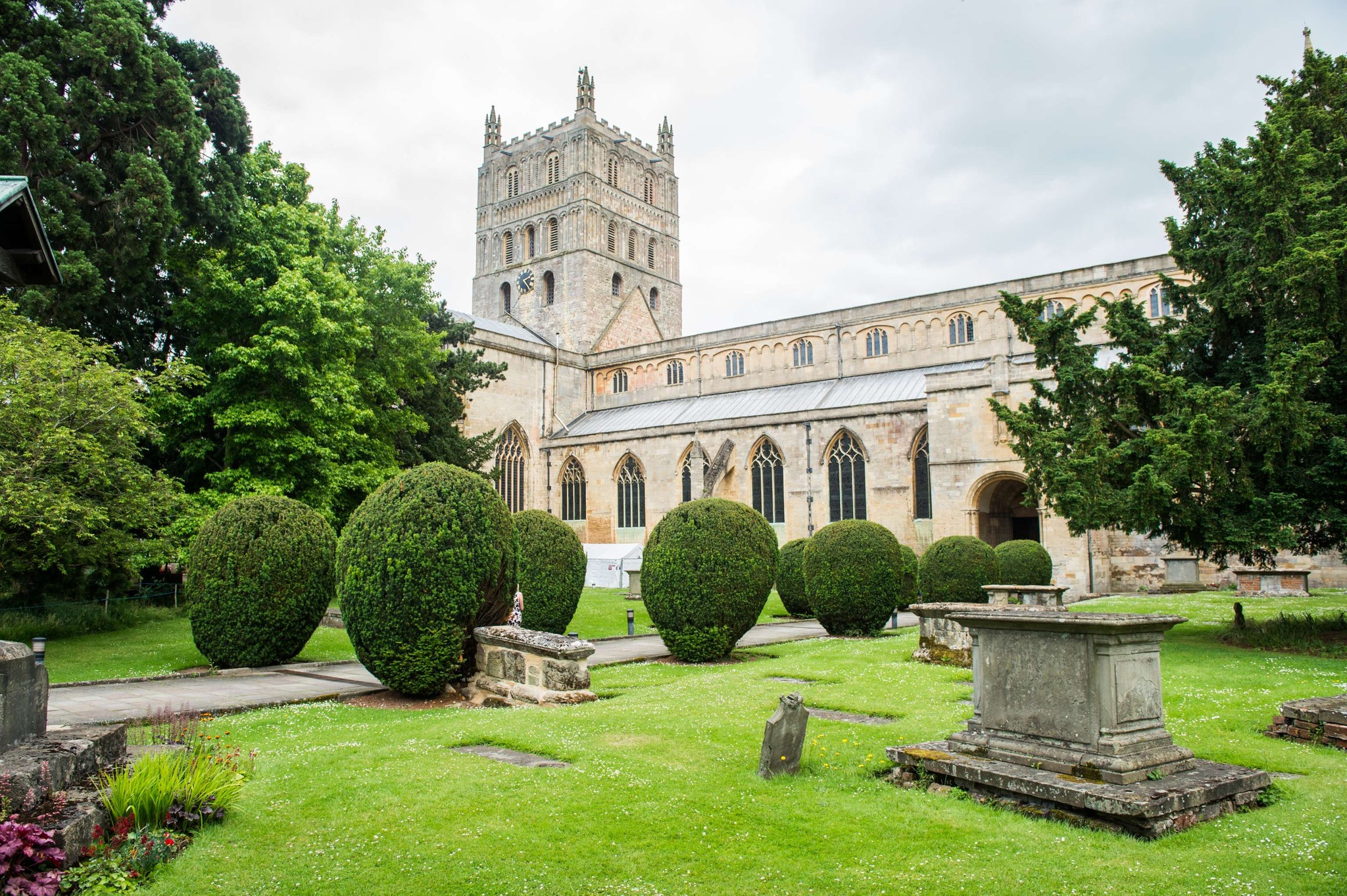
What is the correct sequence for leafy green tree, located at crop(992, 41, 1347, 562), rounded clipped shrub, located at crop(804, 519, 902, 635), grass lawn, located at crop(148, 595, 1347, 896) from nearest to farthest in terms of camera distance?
grass lawn, located at crop(148, 595, 1347, 896) < leafy green tree, located at crop(992, 41, 1347, 562) < rounded clipped shrub, located at crop(804, 519, 902, 635)

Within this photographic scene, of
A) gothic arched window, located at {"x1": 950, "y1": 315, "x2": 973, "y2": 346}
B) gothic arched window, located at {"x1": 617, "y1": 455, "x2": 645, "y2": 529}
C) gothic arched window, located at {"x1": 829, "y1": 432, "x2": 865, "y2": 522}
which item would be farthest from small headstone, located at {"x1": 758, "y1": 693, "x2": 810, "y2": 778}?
gothic arched window, located at {"x1": 950, "y1": 315, "x2": 973, "y2": 346}

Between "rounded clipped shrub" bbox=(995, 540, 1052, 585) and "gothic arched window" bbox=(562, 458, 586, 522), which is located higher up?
"gothic arched window" bbox=(562, 458, 586, 522)

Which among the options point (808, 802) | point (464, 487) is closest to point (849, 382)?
point (464, 487)

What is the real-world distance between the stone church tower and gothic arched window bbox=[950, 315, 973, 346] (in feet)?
67.0

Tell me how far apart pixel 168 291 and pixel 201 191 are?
3.20 meters

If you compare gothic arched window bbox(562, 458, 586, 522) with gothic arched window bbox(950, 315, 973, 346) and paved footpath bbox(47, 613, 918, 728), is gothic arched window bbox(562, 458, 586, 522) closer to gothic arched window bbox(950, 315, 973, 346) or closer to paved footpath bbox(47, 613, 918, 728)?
gothic arched window bbox(950, 315, 973, 346)

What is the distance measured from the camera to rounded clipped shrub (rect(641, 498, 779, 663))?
43.4ft

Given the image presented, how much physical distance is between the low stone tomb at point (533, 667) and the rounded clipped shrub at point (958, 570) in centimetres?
1178

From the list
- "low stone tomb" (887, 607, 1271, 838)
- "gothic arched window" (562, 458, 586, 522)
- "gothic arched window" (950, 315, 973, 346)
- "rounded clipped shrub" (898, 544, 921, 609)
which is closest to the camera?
"low stone tomb" (887, 607, 1271, 838)

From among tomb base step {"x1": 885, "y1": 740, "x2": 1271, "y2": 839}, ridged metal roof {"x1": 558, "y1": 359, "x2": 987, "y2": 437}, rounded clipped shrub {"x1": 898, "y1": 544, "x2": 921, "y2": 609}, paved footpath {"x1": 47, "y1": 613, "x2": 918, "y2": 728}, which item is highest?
ridged metal roof {"x1": 558, "y1": 359, "x2": 987, "y2": 437}

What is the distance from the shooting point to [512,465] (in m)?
40.4

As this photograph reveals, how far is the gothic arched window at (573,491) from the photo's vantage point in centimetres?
3956

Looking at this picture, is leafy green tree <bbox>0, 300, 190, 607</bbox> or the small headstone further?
leafy green tree <bbox>0, 300, 190, 607</bbox>

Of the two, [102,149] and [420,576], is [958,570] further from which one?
[102,149]
